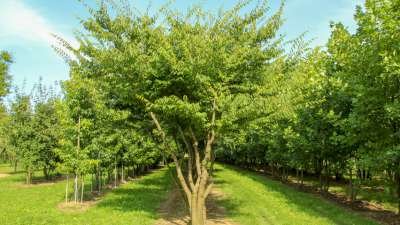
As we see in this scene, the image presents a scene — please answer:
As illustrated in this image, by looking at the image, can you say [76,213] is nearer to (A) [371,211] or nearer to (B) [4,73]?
(A) [371,211]

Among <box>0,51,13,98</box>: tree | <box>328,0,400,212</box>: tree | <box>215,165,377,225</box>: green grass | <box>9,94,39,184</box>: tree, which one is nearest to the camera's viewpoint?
<box>328,0,400,212</box>: tree

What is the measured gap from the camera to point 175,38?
38.5ft

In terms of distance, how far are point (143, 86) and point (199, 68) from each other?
1.96 meters

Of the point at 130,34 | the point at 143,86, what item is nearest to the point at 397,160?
the point at 143,86

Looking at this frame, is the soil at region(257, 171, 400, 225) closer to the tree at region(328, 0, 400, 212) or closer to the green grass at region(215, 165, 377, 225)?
the green grass at region(215, 165, 377, 225)

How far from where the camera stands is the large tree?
11.2m

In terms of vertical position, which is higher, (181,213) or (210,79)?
(210,79)

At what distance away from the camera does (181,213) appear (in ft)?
57.1

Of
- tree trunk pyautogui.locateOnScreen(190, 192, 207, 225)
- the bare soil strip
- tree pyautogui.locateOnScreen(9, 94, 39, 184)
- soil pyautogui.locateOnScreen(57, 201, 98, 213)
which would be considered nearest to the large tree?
tree trunk pyautogui.locateOnScreen(190, 192, 207, 225)

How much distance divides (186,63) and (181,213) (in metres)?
8.63

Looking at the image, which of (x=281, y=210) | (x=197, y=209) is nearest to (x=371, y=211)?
(x=281, y=210)

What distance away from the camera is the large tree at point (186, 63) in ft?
36.8

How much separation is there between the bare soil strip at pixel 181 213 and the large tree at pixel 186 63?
345cm

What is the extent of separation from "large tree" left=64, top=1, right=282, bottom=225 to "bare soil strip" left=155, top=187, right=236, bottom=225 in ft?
11.3
